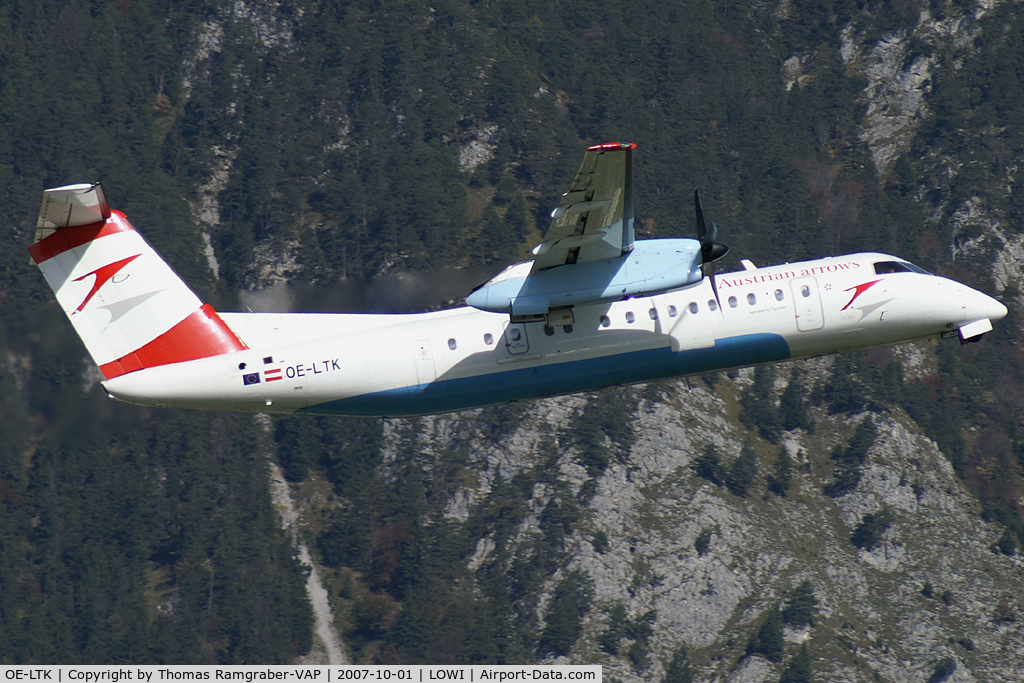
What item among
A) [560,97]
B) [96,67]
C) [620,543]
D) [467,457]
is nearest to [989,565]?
[620,543]

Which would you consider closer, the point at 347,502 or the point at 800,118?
the point at 347,502

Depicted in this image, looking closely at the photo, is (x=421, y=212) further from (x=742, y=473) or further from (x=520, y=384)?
(x=520, y=384)

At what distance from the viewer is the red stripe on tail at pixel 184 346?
32.3 metres

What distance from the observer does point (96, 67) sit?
159125mm

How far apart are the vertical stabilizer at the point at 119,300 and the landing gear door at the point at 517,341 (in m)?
6.74

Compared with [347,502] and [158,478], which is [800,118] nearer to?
[347,502]

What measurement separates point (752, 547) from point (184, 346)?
83693 mm

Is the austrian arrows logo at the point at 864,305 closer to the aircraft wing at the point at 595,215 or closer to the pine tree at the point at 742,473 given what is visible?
the aircraft wing at the point at 595,215

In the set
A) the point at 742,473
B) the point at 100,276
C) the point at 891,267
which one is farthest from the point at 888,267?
the point at 742,473

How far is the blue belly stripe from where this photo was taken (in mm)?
32875

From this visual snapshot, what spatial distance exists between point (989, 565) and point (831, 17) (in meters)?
82.4

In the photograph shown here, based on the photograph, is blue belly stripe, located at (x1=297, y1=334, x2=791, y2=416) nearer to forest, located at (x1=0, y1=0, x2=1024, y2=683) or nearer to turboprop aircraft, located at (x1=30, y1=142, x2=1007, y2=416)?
turboprop aircraft, located at (x1=30, y1=142, x2=1007, y2=416)

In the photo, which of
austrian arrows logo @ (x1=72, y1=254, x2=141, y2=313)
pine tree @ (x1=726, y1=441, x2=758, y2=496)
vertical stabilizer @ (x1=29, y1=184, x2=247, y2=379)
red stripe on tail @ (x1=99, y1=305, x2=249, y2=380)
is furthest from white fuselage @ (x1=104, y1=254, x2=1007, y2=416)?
pine tree @ (x1=726, y1=441, x2=758, y2=496)

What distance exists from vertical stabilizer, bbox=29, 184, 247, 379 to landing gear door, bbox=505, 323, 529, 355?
22.1ft
